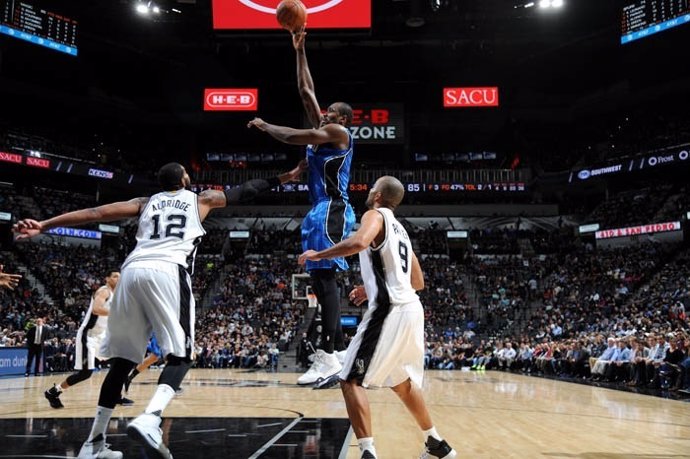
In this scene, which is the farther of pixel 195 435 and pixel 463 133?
pixel 463 133

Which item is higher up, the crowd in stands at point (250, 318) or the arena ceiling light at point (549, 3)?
the arena ceiling light at point (549, 3)

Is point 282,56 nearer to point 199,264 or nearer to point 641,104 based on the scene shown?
point 199,264

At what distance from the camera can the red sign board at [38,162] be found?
95.4 ft

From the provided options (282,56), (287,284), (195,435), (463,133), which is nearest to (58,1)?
(282,56)

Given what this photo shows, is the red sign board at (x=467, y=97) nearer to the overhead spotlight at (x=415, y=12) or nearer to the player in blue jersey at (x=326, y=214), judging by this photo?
the overhead spotlight at (x=415, y=12)

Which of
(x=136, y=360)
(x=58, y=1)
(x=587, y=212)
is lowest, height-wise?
(x=136, y=360)

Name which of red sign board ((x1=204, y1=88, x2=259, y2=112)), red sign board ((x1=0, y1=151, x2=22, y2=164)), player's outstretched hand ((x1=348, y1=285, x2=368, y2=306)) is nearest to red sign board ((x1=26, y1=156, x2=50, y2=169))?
red sign board ((x1=0, y1=151, x2=22, y2=164))

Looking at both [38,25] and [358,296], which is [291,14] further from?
A: [38,25]

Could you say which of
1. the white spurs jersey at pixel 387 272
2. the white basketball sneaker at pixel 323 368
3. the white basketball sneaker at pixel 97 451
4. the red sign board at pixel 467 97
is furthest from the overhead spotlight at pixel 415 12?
the white basketball sneaker at pixel 97 451

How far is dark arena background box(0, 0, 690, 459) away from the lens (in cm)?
2238

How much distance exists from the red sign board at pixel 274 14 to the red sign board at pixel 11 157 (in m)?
13.8

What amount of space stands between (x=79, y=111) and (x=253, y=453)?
33.0 m

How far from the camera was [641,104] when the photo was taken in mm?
32281

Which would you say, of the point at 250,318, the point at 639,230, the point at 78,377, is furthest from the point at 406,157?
the point at 78,377
